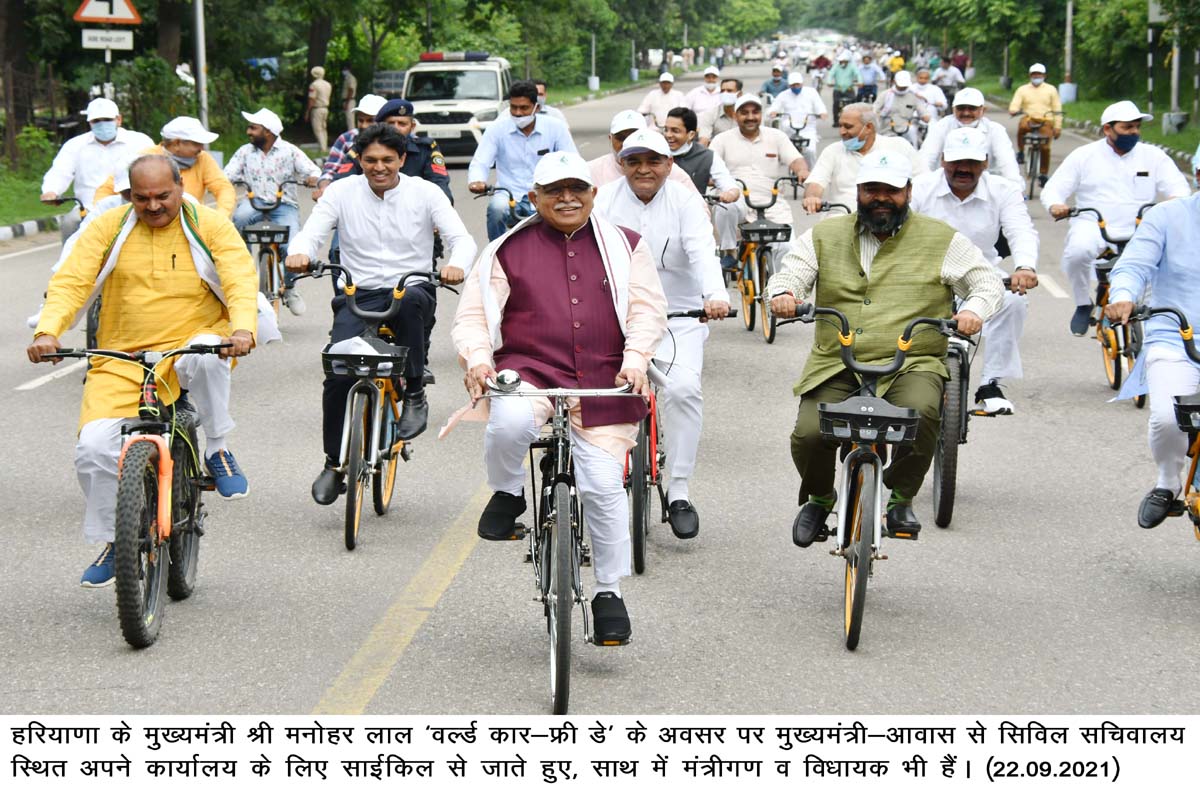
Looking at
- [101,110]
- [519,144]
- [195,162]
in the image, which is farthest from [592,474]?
[519,144]

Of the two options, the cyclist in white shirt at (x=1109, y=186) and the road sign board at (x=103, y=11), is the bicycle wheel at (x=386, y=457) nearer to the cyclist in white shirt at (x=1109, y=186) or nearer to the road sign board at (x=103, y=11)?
the cyclist in white shirt at (x=1109, y=186)

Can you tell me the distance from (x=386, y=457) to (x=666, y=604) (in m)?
2.00

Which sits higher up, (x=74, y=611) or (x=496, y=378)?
(x=496, y=378)

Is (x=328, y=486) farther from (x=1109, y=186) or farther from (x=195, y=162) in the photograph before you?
(x=1109, y=186)

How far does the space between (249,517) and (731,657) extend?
10.4 feet

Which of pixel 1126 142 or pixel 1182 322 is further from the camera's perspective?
pixel 1126 142

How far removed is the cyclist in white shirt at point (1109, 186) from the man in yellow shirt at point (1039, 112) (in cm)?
1363

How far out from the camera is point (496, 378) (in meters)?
6.19

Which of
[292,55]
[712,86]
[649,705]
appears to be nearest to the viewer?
[649,705]

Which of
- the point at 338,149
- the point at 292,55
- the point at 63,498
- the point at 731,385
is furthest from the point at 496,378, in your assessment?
the point at 292,55

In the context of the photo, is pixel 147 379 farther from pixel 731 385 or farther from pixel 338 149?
pixel 338 149

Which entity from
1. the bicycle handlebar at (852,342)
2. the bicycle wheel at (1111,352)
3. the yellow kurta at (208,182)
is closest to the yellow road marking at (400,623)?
the bicycle handlebar at (852,342)

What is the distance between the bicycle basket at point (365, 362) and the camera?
835cm

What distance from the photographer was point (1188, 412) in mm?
7094
